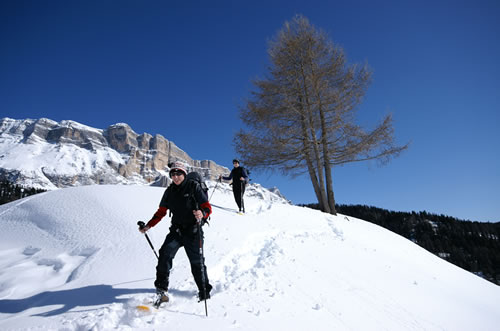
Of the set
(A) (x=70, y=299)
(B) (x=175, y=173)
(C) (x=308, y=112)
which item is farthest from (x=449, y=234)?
(A) (x=70, y=299)

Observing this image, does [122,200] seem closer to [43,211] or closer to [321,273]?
[43,211]

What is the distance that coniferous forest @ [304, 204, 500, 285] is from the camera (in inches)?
3017

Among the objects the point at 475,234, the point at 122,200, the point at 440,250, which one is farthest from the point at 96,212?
the point at 475,234

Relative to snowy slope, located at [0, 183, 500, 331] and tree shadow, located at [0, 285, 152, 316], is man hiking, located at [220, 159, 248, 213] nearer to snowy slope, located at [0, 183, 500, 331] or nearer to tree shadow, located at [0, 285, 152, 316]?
snowy slope, located at [0, 183, 500, 331]

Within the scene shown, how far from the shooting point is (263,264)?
14.3 ft

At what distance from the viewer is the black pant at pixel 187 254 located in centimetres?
295

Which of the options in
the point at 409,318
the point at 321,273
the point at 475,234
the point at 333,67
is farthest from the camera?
the point at 475,234

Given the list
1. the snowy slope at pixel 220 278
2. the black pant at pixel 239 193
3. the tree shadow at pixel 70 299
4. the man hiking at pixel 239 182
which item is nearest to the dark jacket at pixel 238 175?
the man hiking at pixel 239 182

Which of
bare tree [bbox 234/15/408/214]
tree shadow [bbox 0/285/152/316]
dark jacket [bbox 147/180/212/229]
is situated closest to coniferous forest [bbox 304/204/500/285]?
bare tree [bbox 234/15/408/214]

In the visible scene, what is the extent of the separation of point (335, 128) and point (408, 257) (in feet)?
19.4

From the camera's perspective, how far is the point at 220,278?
12.4ft

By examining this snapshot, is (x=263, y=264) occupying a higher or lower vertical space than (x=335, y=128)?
lower

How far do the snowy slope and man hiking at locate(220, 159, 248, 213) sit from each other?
116 centimetres

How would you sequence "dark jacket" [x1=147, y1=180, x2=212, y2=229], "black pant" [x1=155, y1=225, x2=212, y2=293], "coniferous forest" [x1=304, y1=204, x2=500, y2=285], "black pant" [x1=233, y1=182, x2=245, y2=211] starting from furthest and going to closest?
"coniferous forest" [x1=304, y1=204, x2=500, y2=285] < "black pant" [x1=233, y1=182, x2=245, y2=211] < "dark jacket" [x1=147, y1=180, x2=212, y2=229] < "black pant" [x1=155, y1=225, x2=212, y2=293]
